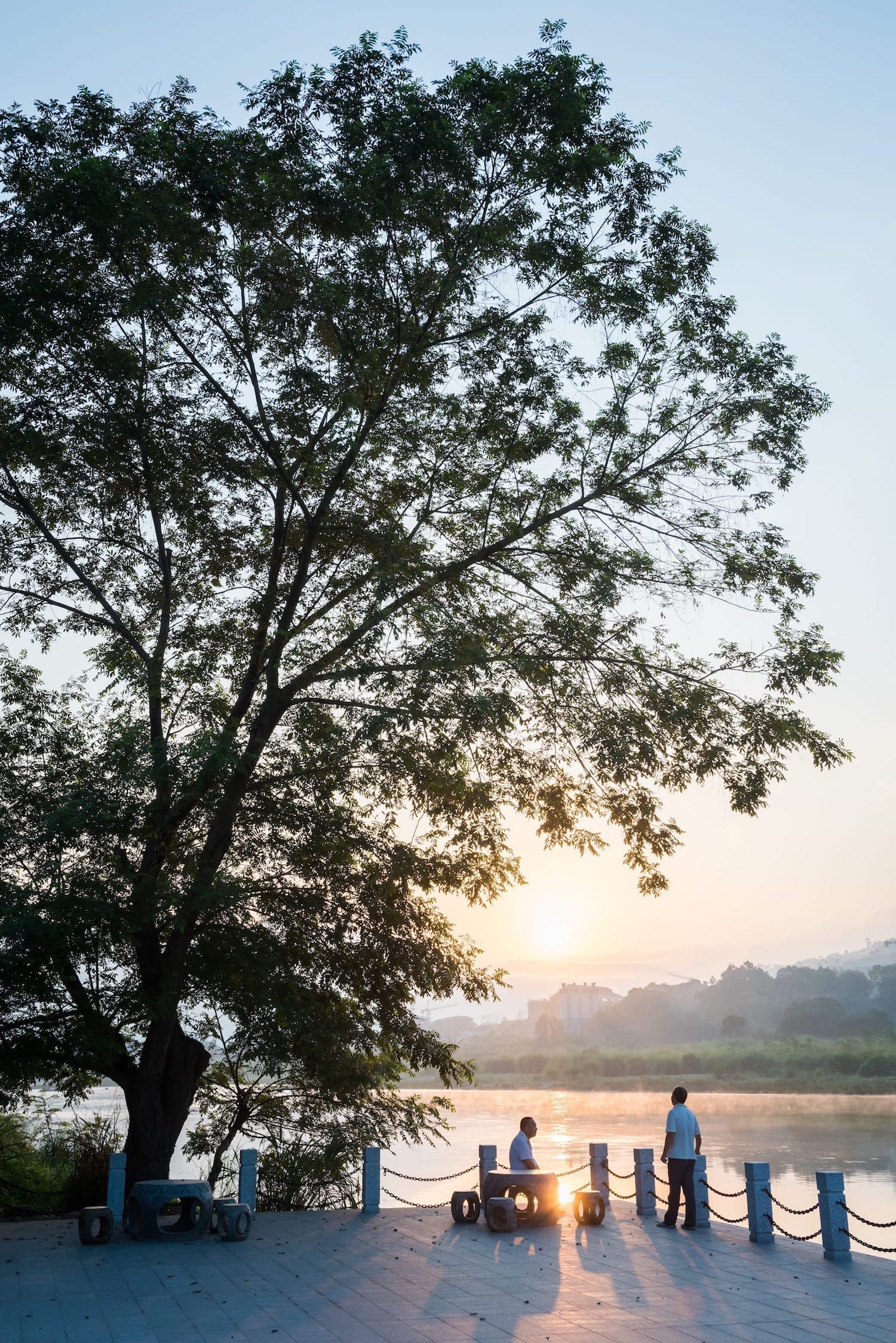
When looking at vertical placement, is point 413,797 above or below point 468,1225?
above

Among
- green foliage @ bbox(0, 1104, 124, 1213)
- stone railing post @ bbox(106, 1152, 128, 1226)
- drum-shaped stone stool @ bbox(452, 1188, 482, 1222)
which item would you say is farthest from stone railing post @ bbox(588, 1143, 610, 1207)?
green foliage @ bbox(0, 1104, 124, 1213)

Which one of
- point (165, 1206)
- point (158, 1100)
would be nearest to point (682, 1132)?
point (165, 1206)

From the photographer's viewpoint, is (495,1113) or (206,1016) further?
(495,1113)

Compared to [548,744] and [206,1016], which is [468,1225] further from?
[548,744]

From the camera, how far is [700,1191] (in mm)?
12969

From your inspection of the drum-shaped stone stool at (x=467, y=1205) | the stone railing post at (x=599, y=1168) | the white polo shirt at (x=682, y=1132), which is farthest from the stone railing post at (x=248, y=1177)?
the white polo shirt at (x=682, y=1132)

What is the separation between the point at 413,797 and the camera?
14672mm

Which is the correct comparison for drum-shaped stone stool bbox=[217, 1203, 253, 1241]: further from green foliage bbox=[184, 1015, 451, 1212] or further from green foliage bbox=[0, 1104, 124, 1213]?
green foliage bbox=[0, 1104, 124, 1213]

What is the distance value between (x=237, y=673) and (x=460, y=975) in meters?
5.47

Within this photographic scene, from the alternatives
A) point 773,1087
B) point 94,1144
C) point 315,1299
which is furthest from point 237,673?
point 773,1087

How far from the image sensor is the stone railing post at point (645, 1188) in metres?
14.1

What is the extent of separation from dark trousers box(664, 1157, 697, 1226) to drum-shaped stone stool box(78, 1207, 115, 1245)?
6.45 m

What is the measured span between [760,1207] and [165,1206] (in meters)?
6.87

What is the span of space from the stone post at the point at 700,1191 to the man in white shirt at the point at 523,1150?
190cm
